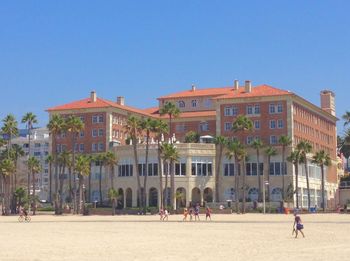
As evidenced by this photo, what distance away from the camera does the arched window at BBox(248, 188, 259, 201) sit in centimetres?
11479

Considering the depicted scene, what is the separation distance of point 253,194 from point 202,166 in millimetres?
9915

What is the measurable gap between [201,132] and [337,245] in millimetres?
99354

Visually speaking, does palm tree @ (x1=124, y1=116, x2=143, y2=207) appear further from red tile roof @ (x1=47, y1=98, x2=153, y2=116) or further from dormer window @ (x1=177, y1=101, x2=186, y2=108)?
dormer window @ (x1=177, y1=101, x2=186, y2=108)

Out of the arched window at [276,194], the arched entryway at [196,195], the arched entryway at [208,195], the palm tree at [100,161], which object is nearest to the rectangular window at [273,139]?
the arched window at [276,194]

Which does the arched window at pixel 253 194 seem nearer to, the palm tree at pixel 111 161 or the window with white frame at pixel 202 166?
the window with white frame at pixel 202 166

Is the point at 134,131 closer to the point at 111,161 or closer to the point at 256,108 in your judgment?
the point at 111,161

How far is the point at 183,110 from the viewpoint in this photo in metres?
141

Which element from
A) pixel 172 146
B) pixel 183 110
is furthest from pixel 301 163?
pixel 183 110

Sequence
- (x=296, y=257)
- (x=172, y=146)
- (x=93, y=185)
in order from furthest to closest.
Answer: (x=93, y=185) → (x=172, y=146) → (x=296, y=257)

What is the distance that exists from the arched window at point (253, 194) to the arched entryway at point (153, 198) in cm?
1602

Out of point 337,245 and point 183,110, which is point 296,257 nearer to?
point 337,245

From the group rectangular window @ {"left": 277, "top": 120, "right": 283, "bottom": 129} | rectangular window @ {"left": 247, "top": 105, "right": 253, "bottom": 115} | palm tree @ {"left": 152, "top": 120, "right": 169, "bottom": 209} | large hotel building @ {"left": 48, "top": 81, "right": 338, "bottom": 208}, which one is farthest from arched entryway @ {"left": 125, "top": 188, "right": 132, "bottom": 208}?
rectangular window @ {"left": 277, "top": 120, "right": 283, "bottom": 129}

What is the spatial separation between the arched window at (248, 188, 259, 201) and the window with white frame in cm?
743

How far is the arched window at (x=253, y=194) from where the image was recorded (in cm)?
11479
